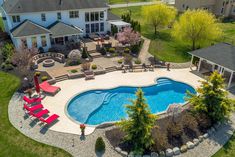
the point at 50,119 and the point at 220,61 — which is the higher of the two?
the point at 220,61

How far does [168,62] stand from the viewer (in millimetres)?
34812

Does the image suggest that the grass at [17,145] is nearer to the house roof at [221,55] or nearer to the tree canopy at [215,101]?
the tree canopy at [215,101]

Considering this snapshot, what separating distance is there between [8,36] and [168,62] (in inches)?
1134

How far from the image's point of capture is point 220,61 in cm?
2841

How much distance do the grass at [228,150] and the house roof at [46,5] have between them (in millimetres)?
33030

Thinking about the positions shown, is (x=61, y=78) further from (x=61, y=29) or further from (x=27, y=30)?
(x=61, y=29)

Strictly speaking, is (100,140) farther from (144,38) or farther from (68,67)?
(144,38)

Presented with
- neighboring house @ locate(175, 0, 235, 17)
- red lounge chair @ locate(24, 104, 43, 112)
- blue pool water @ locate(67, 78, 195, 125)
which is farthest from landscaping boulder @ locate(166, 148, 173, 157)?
neighboring house @ locate(175, 0, 235, 17)

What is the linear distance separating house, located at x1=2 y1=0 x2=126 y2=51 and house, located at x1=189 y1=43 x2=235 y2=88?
66.1ft

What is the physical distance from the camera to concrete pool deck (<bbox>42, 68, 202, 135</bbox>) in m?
20.7

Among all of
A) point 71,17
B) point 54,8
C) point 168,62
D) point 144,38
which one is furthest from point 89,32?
point 168,62

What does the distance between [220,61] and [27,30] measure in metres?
28.3

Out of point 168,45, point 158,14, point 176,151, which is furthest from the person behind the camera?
point 158,14

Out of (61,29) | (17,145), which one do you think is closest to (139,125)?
(17,145)
